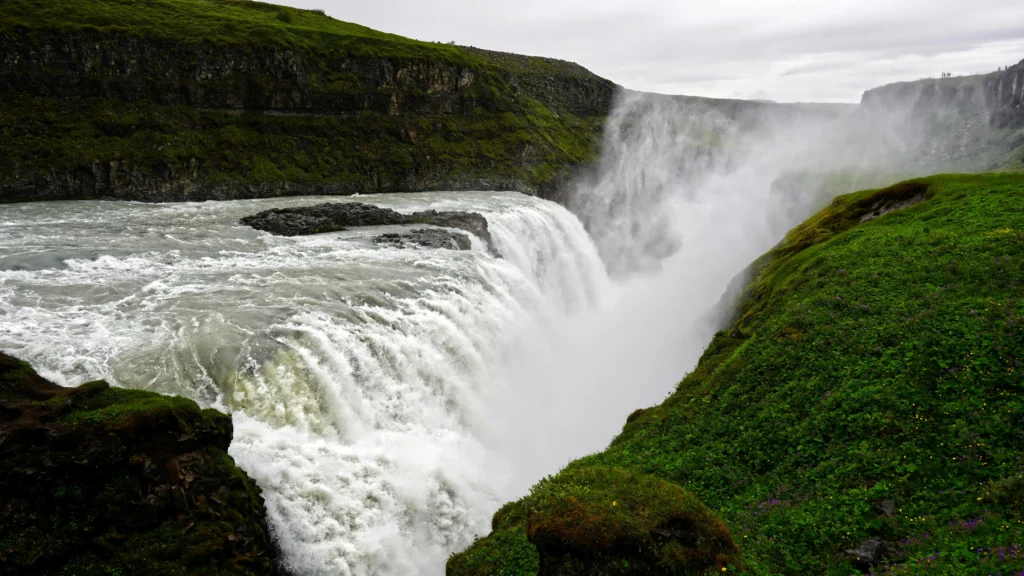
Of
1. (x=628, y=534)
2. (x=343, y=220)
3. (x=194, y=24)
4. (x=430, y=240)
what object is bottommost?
(x=343, y=220)

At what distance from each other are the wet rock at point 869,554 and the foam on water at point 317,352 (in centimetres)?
989

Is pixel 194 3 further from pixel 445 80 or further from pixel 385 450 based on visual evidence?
pixel 385 450

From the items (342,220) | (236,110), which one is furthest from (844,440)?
(236,110)

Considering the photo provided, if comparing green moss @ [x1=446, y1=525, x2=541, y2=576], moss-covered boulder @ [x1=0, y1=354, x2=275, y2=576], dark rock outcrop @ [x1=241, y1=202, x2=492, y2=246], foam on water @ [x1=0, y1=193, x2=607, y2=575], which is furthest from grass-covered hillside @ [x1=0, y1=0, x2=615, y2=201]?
green moss @ [x1=446, y1=525, x2=541, y2=576]

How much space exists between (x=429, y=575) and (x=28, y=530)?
8357 mm

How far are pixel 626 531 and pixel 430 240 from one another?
27.8 meters

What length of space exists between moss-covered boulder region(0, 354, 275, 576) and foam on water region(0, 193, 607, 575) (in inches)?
67.8

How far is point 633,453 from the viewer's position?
15562mm

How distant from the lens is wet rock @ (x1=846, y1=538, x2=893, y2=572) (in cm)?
907

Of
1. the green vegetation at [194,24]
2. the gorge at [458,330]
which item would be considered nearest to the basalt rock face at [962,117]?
the gorge at [458,330]

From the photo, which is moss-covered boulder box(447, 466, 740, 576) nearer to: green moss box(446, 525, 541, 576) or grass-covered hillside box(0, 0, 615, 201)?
green moss box(446, 525, 541, 576)

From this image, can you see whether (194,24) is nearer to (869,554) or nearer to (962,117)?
(869,554)

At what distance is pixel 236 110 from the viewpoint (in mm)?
59906

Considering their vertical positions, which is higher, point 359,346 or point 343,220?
point 359,346
